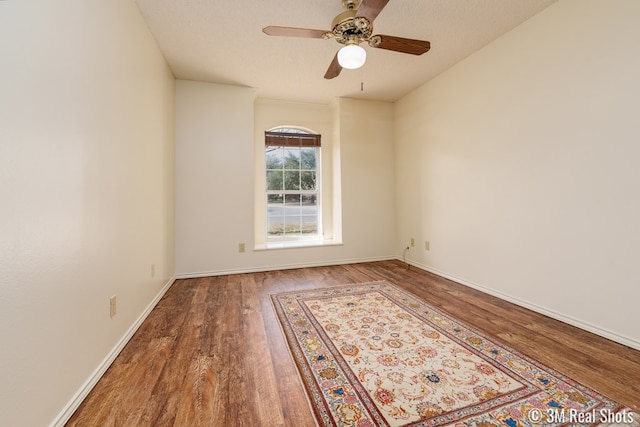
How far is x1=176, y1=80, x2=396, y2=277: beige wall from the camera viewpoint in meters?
3.39

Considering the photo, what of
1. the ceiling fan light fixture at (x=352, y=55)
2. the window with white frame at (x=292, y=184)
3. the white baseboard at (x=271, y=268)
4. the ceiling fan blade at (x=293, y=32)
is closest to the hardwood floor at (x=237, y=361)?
the white baseboard at (x=271, y=268)

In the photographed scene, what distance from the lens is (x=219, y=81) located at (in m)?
3.43

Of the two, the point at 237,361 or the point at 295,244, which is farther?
the point at 295,244

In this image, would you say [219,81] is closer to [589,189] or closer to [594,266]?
[589,189]

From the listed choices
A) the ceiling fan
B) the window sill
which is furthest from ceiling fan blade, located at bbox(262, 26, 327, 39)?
the window sill

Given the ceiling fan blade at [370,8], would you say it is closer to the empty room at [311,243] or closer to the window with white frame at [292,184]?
the empty room at [311,243]

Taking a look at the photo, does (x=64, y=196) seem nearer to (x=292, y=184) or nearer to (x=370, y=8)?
(x=370, y=8)

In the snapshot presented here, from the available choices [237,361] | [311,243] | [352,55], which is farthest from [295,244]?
[352,55]

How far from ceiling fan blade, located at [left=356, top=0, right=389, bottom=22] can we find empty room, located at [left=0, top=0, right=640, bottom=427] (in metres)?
0.03

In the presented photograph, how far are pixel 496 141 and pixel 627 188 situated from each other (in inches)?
42.1

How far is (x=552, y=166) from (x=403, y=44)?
1.57 metres

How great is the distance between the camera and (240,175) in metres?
3.57

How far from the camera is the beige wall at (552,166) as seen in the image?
5.89 feet

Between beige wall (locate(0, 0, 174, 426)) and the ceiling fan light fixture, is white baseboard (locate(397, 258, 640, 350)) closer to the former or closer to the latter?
the ceiling fan light fixture
